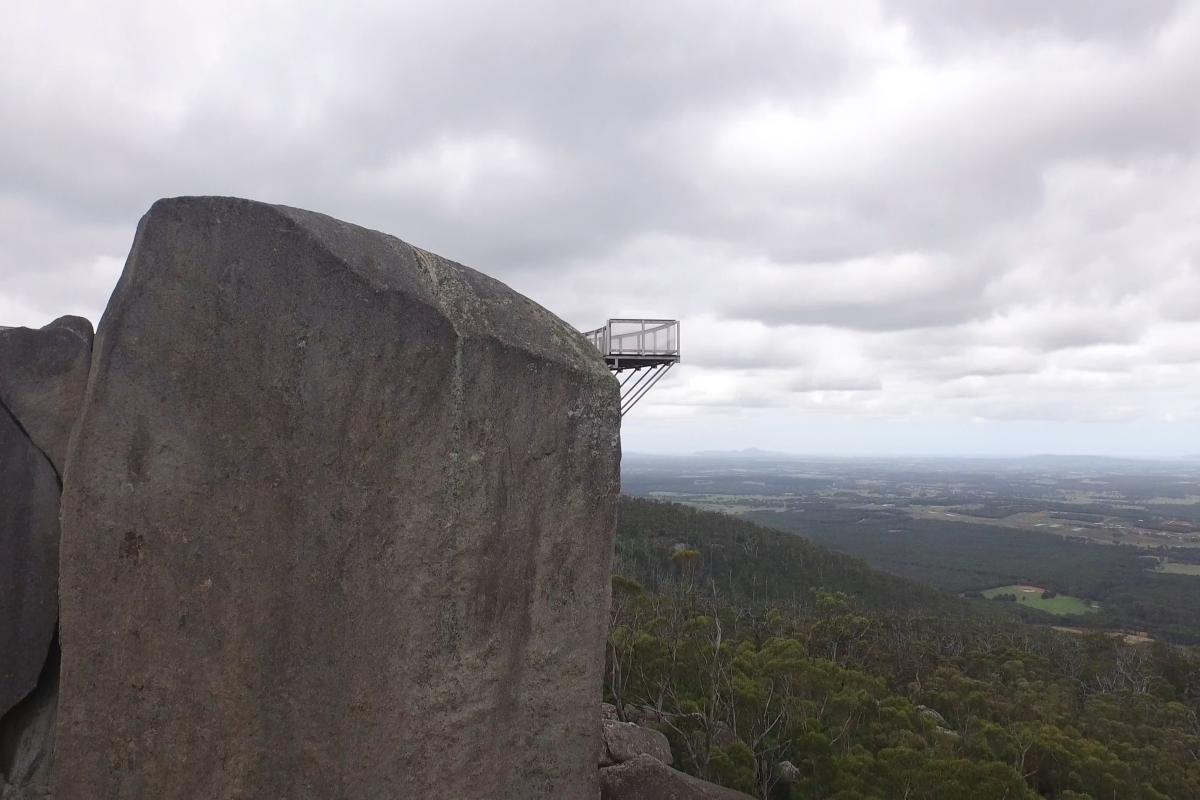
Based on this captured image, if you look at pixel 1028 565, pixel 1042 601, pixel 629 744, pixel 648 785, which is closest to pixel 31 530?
pixel 648 785

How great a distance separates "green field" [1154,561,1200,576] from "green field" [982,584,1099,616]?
24.9 metres

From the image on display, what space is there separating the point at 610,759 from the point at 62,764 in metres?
4.95

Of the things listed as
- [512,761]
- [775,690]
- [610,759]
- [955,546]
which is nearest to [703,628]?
[775,690]

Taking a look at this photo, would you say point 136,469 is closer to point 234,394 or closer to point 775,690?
point 234,394

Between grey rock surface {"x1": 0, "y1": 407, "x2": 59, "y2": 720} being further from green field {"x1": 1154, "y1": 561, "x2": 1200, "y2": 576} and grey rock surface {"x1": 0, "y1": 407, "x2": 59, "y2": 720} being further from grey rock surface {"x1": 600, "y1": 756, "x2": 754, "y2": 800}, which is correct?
green field {"x1": 1154, "y1": 561, "x2": 1200, "y2": 576}

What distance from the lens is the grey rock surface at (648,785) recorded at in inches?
250

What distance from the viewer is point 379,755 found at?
449 cm

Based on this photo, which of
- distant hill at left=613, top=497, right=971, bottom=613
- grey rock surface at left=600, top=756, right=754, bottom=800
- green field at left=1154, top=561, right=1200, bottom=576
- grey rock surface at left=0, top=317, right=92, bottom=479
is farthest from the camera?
green field at left=1154, top=561, right=1200, bottom=576

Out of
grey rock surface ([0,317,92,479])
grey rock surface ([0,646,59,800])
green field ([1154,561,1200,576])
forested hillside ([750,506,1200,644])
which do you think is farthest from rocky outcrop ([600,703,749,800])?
green field ([1154,561,1200,576])

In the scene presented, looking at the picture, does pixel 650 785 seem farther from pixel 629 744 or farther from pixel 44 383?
pixel 44 383

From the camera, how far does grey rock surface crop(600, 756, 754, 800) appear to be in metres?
6.36

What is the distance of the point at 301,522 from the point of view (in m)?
4.33

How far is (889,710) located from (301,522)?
38.2ft

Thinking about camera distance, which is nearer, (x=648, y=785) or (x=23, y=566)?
(x=23, y=566)
